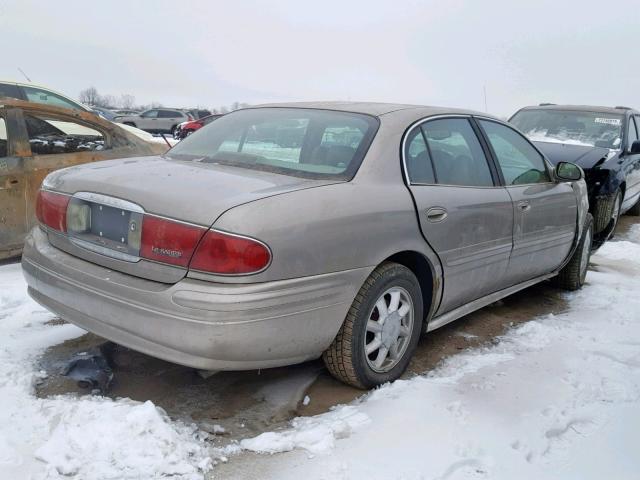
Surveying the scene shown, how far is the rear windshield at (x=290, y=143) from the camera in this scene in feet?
9.71

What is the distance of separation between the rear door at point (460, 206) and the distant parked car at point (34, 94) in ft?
19.4

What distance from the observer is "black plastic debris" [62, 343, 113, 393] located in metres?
2.80

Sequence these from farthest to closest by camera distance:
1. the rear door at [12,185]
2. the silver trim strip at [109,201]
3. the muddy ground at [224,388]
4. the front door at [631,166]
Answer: the front door at [631,166], the rear door at [12,185], the muddy ground at [224,388], the silver trim strip at [109,201]

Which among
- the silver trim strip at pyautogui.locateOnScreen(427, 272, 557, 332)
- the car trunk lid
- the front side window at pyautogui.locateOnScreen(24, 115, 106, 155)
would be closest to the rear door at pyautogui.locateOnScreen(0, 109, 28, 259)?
the front side window at pyautogui.locateOnScreen(24, 115, 106, 155)

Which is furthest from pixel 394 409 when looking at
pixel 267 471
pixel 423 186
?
pixel 423 186

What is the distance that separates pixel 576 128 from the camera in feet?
25.4

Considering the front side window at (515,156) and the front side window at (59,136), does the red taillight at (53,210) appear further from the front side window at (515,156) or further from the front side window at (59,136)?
the front side window at (515,156)

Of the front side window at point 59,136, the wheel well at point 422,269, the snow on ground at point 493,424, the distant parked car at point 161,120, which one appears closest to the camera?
the snow on ground at point 493,424

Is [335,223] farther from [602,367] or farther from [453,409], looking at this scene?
[602,367]

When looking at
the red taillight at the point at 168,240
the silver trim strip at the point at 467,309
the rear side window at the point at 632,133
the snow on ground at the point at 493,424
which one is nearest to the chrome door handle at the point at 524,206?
the silver trim strip at the point at 467,309

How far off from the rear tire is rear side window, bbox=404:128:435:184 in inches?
87.2

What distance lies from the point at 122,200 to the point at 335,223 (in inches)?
36.8

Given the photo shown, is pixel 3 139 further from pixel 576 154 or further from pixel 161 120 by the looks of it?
pixel 161 120

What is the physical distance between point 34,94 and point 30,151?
3.88 metres
